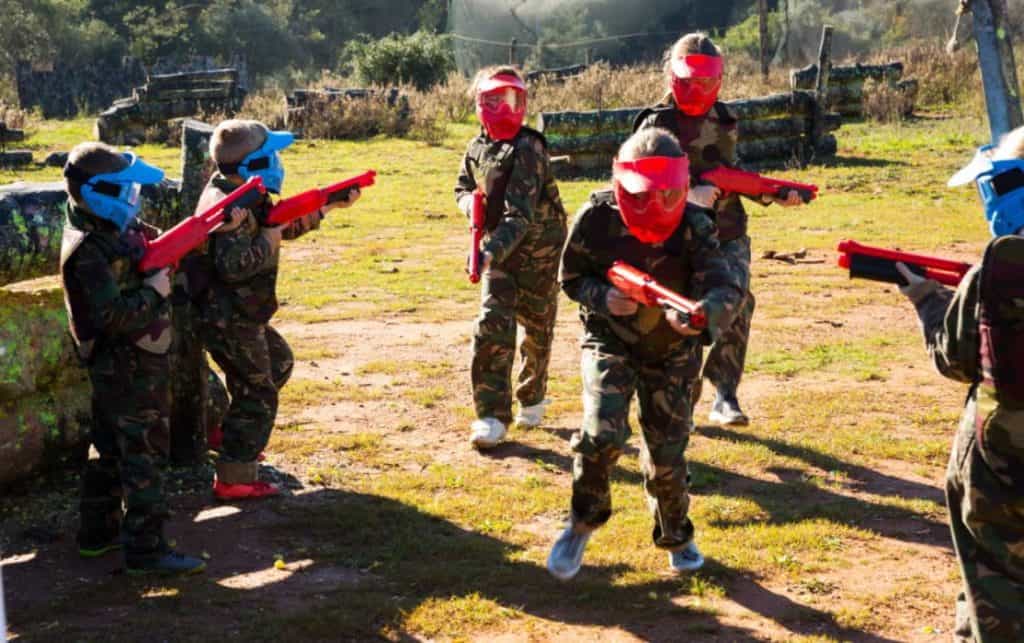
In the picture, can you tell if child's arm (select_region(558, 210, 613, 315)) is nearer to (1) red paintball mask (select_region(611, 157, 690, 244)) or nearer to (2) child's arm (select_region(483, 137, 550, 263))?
(1) red paintball mask (select_region(611, 157, 690, 244))

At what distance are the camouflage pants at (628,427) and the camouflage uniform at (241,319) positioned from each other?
1730 millimetres

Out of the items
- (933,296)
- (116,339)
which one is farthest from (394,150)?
(933,296)

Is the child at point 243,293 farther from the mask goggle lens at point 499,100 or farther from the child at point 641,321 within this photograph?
the child at point 641,321

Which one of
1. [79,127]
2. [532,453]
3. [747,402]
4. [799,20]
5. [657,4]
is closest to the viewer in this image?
[532,453]

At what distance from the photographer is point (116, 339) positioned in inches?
213

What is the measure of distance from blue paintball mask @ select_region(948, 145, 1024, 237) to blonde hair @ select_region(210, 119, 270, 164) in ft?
11.3

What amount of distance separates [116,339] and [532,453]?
2.76m

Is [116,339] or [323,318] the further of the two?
[323,318]

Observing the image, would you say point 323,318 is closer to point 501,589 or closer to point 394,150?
point 501,589

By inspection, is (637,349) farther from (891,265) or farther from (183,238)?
(183,238)

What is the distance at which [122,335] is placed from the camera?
5.39 metres

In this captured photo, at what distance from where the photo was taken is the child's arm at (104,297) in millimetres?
5203

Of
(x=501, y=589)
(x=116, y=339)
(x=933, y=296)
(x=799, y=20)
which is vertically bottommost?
(x=501, y=589)

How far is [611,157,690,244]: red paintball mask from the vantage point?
5031mm
